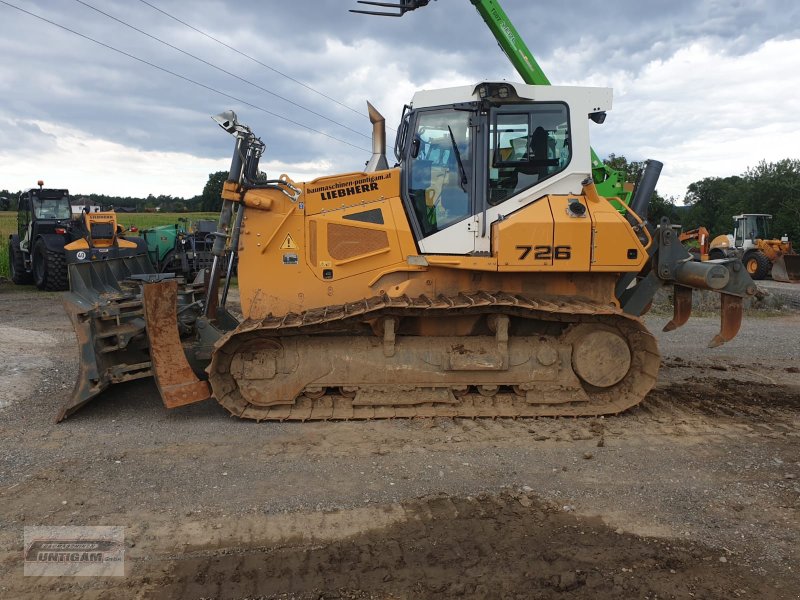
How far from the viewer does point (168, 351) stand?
19.1 feet

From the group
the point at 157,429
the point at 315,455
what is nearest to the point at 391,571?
the point at 315,455

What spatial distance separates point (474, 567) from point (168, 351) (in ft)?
12.3

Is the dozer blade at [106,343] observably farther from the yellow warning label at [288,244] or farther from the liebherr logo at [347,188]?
the liebherr logo at [347,188]

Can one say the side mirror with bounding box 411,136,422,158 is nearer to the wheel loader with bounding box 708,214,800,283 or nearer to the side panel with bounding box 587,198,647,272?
the side panel with bounding box 587,198,647,272

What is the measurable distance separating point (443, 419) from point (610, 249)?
7.52 feet

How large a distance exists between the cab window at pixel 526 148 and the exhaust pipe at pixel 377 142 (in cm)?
128

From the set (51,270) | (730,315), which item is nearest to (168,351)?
(730,315)

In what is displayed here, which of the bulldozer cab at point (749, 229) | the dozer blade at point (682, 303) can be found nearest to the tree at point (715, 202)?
the bulldozer cab at point (749, 229)

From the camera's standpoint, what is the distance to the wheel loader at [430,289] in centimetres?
574

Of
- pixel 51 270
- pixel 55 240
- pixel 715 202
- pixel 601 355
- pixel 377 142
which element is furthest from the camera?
pixel 715 202

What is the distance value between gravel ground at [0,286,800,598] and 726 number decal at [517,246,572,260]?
5.26 feet

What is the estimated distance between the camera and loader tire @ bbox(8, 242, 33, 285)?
19.0 metres

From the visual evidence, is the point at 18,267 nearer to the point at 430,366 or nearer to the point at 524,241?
the point at 430,366

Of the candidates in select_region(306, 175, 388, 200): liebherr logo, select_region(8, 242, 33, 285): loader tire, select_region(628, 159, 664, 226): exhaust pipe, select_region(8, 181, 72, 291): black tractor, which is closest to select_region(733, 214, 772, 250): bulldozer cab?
select_region(628, 159, 664, 226): exhaust pipe
